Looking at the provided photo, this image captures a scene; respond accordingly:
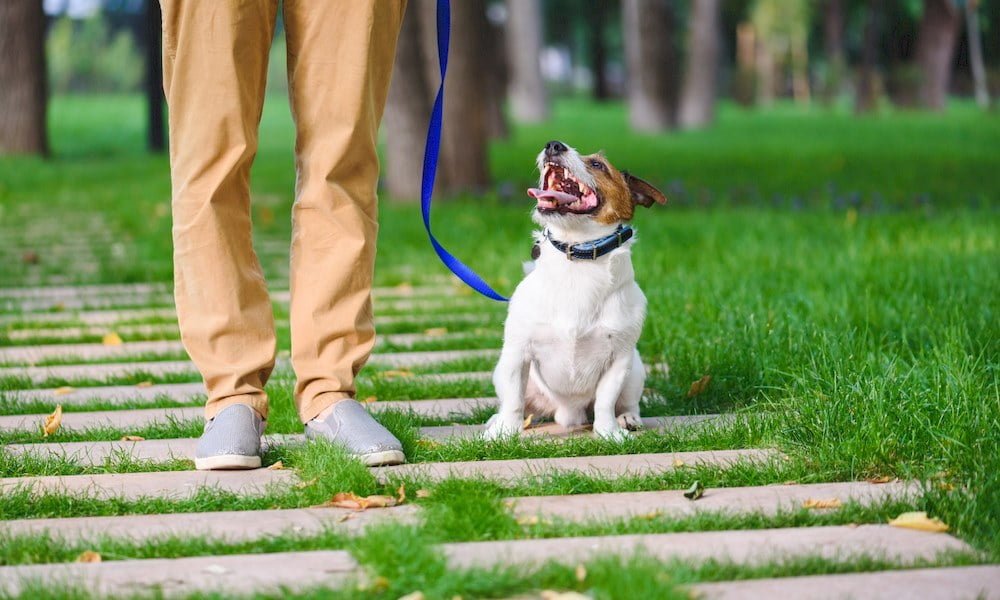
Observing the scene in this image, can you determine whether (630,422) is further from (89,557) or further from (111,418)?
(89,557)

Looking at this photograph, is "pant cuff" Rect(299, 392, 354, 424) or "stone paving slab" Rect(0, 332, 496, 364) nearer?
"pant cuff" Rect(299, 392, 354, 424)

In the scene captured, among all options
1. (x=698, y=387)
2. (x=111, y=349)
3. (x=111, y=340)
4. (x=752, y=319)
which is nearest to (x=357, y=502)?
(x=698, y=387)

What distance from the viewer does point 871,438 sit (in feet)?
11.4

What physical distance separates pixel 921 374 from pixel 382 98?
6.23 feet

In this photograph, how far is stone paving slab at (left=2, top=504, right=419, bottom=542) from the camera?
116 inches

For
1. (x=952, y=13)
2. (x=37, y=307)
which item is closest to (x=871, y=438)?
(x=37, y=307)

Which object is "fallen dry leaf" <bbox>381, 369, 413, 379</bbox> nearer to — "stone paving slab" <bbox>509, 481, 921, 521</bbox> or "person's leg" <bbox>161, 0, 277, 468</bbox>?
"person's leg" <bbox>161, 0, 277, 468</bbox>

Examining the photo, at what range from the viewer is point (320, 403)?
3771 mm

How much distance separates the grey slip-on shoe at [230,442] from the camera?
3508 mm

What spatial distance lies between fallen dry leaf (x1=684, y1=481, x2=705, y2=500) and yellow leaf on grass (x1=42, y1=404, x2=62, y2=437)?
2.08m

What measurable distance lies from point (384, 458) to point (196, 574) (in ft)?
3.17

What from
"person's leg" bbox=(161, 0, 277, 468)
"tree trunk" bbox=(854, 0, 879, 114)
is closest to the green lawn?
"person's leg" bbox=(161, 0, 277, 468)

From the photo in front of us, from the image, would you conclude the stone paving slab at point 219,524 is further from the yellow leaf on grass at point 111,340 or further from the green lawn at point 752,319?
the yellow leaf on grass at point 111,340

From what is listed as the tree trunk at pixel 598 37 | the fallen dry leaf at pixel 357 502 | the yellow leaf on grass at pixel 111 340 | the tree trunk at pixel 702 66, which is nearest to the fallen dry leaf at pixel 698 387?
the fallen dry leaf at pixel 357 502
